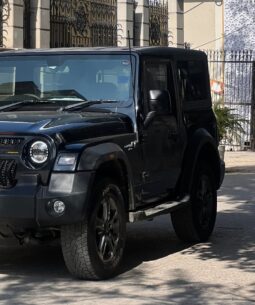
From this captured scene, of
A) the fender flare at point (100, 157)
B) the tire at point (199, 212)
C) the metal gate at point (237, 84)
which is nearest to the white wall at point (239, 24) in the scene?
the metal gate at point (237, 84)

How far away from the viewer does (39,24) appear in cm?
1850

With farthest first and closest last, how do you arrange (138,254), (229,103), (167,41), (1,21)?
(167,41) < (229,103) < (1,21) < (138,254)

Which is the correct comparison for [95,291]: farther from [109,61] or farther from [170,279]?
[109,61]

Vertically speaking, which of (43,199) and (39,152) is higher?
(39,152)

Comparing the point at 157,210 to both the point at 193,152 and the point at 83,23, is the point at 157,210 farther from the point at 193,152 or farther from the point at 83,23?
the point at 83,23

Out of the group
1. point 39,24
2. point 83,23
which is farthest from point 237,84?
point 39,24

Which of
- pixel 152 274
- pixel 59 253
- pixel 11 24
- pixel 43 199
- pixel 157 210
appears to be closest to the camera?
pixel 43 199

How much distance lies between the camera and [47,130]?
6305mm

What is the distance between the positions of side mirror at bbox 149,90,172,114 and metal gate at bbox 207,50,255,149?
15.4 m

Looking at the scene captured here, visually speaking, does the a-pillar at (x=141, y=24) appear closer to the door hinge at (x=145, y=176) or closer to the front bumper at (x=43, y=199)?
the door hinge at (x=145, y=176)

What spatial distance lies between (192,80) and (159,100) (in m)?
1.49

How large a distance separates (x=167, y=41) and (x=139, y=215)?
19.4m

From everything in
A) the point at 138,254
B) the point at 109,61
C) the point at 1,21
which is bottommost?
the point at 138,254

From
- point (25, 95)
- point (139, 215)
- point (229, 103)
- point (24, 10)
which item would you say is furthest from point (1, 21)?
point (139, 215)
